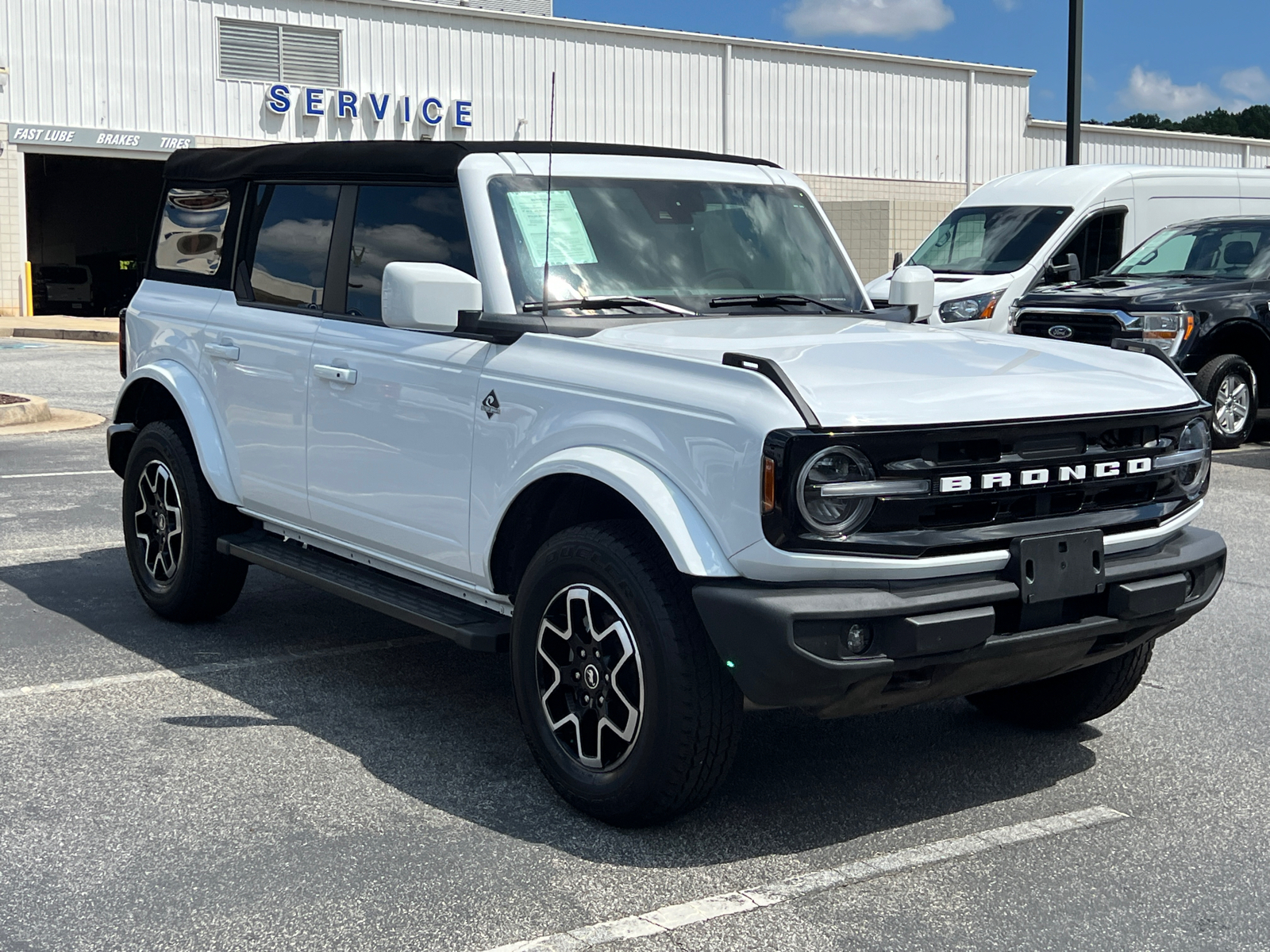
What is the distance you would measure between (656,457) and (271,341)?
2244mm

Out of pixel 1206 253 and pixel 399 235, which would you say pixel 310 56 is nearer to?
pixel 1206 253

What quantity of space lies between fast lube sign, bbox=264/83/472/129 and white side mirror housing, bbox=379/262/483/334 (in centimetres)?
2772

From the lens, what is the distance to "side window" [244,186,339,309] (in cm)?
566

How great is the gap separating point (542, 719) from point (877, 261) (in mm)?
31788

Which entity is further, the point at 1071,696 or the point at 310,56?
the point at 310,56

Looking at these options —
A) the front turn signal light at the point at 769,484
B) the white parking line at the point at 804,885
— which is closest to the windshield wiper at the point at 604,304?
the front turn signal light at the point at 769,484

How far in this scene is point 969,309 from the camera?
14.8 m

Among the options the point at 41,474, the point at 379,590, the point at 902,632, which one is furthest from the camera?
the point at 41,474

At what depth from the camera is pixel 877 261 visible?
3506 cm

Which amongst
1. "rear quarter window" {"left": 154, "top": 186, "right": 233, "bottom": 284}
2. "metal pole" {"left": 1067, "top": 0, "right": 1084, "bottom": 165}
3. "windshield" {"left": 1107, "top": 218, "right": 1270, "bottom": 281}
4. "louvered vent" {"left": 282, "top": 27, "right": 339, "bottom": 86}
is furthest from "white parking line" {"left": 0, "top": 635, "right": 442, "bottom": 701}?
"louvered vent" {"left": 282, "top": 27, "right": 339, "bottom": 86}

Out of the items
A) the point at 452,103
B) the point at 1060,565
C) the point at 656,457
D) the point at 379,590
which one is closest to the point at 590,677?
the point at 656,457

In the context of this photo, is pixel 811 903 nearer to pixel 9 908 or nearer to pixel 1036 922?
pixel 1036 922

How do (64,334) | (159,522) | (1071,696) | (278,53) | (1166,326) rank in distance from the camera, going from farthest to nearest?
(278,53), (64,334), (1166,326), (159,522), (1071,696)

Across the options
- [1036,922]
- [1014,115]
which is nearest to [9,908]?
[1036,922]
